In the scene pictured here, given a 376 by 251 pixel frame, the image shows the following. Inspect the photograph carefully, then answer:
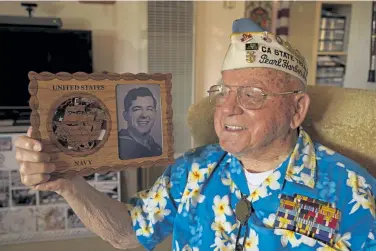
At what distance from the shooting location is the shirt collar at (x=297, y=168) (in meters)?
0.98

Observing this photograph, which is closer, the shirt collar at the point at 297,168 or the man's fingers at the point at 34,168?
the man's fingers at the point at 34,168

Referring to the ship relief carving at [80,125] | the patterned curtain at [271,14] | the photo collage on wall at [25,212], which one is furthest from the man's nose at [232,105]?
the patterned curtain at [271,14]

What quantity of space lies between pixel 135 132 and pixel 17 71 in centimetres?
219

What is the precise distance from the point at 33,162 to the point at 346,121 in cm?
85

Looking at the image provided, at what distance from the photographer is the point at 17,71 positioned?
2781 mm

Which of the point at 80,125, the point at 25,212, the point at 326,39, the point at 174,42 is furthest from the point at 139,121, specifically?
the point at 326,39

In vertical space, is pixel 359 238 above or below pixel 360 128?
below

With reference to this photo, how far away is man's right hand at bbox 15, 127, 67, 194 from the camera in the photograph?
0.84 metres

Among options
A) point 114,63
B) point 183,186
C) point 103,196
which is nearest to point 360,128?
point 183,186

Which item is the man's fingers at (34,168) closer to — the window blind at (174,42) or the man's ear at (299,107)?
the man's ear at (299,107)

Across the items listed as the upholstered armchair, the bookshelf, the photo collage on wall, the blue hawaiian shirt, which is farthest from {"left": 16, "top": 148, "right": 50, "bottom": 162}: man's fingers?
the bookshelf

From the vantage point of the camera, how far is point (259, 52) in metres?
0.97

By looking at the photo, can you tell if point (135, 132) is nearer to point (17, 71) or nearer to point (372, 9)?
point (17, 71)

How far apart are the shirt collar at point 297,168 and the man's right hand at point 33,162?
0.49 m
